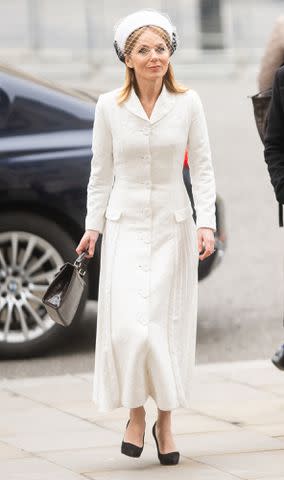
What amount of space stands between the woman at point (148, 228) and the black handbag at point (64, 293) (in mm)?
101

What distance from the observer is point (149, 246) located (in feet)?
19.8

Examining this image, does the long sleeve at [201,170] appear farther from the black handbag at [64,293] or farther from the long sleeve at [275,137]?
the black handbag at [64,293]

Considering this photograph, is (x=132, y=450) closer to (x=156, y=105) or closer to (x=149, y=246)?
(x=149, y=246)

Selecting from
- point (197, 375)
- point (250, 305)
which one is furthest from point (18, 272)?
point (250, 305)

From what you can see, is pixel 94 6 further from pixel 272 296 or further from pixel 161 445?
pixel 161 445

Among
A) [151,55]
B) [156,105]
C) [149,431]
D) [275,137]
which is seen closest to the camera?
[151,55]

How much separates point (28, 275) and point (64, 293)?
2.83m

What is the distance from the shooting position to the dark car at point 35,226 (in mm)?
8695

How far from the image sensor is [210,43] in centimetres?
3059

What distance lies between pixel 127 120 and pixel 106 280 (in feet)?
2.04

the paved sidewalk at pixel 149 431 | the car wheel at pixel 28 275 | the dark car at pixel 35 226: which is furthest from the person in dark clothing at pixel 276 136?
Result: the car wheel at pixel 28 275

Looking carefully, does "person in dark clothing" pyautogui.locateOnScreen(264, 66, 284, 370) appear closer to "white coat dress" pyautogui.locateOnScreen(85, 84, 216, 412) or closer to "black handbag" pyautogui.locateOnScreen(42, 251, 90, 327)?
"white coat dress" pyautogui.locateOnScreen(85, 84, 216, 412)

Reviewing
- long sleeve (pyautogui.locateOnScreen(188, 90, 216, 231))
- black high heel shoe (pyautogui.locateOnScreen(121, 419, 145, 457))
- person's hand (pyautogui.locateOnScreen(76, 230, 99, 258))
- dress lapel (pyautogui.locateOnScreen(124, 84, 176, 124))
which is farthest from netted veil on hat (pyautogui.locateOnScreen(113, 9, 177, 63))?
black high heel shoe (pyautogui.locateOnScreen(121, 419, 145, 457))

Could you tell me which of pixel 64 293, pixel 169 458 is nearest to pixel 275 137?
pixel 64 293
